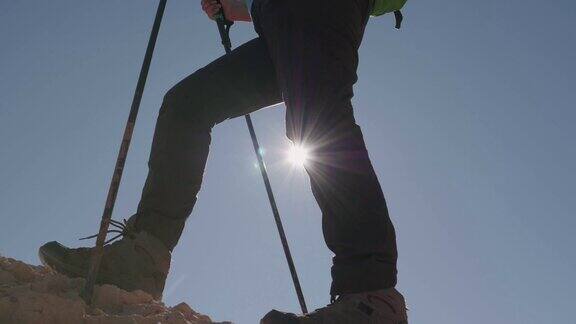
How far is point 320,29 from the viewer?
338cm

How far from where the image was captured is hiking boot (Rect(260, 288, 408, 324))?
2562mm

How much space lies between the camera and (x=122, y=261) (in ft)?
12.3

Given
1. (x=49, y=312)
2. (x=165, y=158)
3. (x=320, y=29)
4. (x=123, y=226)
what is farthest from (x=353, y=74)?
(x=49, y=312)

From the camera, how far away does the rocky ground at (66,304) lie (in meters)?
2.88

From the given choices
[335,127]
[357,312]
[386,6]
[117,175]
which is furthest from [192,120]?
[357,312]

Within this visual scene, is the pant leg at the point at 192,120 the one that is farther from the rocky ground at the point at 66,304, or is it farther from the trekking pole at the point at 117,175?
the rocky ground at the point at 66,304

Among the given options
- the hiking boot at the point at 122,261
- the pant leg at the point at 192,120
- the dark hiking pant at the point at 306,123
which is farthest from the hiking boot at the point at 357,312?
the pant leg at the point at 192,120

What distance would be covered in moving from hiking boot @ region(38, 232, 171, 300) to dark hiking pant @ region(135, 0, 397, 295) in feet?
0.63

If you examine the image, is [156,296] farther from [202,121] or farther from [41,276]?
[202,121]

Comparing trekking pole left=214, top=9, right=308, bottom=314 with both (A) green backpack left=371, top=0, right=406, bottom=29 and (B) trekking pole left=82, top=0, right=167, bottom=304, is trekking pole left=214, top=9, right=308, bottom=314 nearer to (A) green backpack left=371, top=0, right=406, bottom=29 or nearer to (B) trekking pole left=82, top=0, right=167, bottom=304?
(B) trekking pole left=82, top=0, right=167, bottom=304

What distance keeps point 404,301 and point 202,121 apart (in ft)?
7.41

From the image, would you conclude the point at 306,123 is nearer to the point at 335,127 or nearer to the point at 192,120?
the point at 335,127

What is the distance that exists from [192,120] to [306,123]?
1.36 m

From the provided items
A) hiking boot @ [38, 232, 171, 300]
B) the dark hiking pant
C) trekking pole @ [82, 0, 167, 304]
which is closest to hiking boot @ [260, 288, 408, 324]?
the dark hiking pant
